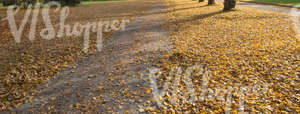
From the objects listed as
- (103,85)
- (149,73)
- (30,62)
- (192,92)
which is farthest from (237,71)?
(30,62)

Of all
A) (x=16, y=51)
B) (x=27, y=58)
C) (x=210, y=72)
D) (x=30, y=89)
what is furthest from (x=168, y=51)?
(x=16, y=51)

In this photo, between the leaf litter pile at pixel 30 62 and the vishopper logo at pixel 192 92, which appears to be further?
the leaf litter pile at pixel 30 62

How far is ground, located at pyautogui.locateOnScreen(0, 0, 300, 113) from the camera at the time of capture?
4094 mm

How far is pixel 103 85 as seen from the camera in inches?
195

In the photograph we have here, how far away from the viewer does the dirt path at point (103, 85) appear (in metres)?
4.18

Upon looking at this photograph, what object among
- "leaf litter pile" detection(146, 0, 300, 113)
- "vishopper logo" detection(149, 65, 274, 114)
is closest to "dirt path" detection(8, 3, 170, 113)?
"vishopper logo" detection(149, 65, 274, 114)

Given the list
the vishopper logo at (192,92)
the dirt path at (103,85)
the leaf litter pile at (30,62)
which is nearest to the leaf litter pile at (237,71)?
the vishopper logo at (192,92)

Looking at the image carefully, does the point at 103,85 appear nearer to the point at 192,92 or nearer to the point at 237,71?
the point at 192,92

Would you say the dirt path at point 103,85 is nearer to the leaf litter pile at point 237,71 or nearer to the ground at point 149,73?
the ground at point 149,73

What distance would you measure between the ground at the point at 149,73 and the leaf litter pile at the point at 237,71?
0.07 feet

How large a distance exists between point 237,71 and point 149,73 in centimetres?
255

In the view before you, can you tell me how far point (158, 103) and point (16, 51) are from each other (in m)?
7.09

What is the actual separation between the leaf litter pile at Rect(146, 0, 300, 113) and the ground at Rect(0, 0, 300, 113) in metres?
0.02

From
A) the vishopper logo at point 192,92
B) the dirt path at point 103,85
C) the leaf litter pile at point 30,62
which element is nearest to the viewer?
the vishopper logo at point 192,92
